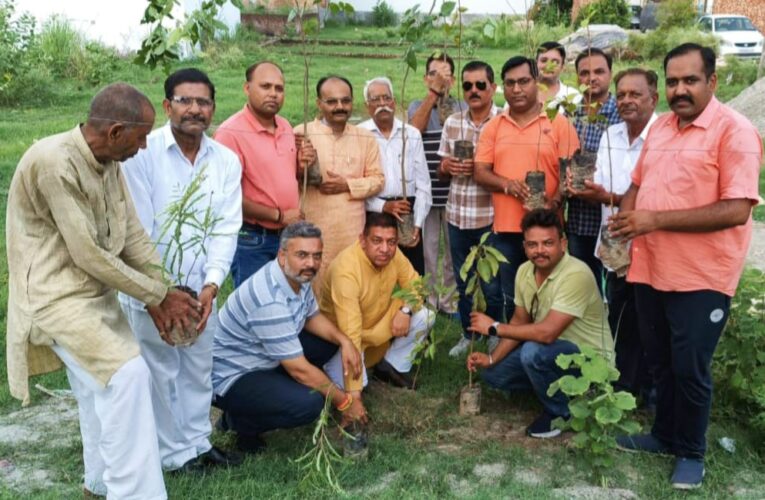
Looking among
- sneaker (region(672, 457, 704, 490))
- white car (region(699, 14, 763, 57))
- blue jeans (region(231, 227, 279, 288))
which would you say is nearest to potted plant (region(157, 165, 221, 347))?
blue jeans (region(231, 227, 279, 288))

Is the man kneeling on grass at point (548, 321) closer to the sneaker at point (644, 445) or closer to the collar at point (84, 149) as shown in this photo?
the sneaker at point (644, 445)

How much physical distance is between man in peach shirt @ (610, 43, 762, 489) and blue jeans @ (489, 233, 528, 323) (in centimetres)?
112

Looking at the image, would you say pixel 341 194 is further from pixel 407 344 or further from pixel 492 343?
pixel 492 343

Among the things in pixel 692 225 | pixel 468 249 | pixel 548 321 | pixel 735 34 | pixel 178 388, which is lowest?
pixel 178 388

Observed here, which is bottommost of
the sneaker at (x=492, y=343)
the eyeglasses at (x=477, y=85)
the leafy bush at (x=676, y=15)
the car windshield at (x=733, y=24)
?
the sneaker at (x=492, y=343)

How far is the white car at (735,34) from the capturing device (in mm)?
21281

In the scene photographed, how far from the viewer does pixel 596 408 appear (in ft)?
12.2

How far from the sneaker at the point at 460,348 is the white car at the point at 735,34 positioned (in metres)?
17.7

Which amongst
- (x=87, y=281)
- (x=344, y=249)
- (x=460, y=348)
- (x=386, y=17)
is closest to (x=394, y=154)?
(x=344, y=249)

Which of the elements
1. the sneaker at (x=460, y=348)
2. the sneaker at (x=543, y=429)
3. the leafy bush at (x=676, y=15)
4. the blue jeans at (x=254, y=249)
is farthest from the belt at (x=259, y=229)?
the leafy bush at (x=676, y=15)

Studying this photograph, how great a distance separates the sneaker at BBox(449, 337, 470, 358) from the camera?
5301mm

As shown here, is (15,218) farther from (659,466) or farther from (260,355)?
(659,466)

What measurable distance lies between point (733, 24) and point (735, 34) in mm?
845

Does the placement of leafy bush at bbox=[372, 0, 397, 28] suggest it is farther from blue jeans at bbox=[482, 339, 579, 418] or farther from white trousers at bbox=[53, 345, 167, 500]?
white trousers at bbox=[53, 345, 167, 500]
